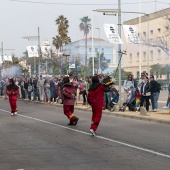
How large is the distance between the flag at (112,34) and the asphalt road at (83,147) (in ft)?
27.9

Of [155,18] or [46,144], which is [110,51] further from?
[46,144]

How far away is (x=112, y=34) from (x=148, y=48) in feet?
91.1

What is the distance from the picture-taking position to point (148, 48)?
5259 centimetres

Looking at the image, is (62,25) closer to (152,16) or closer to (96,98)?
(152,16)

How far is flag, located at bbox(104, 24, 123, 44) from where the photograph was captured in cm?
2481

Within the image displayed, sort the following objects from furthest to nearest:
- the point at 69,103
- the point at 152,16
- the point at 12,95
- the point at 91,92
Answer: the point at 152,16
the point at 12,95
the point at 69,103
the point at 91,92

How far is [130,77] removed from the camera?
72.8 ft

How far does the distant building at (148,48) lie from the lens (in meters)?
55.8

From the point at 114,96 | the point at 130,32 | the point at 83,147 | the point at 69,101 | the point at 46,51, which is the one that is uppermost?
the point at 46,51

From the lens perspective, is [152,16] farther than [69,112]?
Yes

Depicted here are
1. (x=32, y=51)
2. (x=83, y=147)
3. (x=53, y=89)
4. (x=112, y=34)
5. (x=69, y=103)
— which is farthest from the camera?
(x=32, y=51)

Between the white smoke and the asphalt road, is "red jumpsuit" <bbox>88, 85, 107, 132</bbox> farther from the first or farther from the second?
the white smoke

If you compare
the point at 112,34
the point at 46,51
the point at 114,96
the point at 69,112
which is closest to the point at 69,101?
the point at 69,112

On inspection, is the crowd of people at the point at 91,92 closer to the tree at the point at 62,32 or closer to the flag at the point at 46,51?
the flag at the point at 46,51
